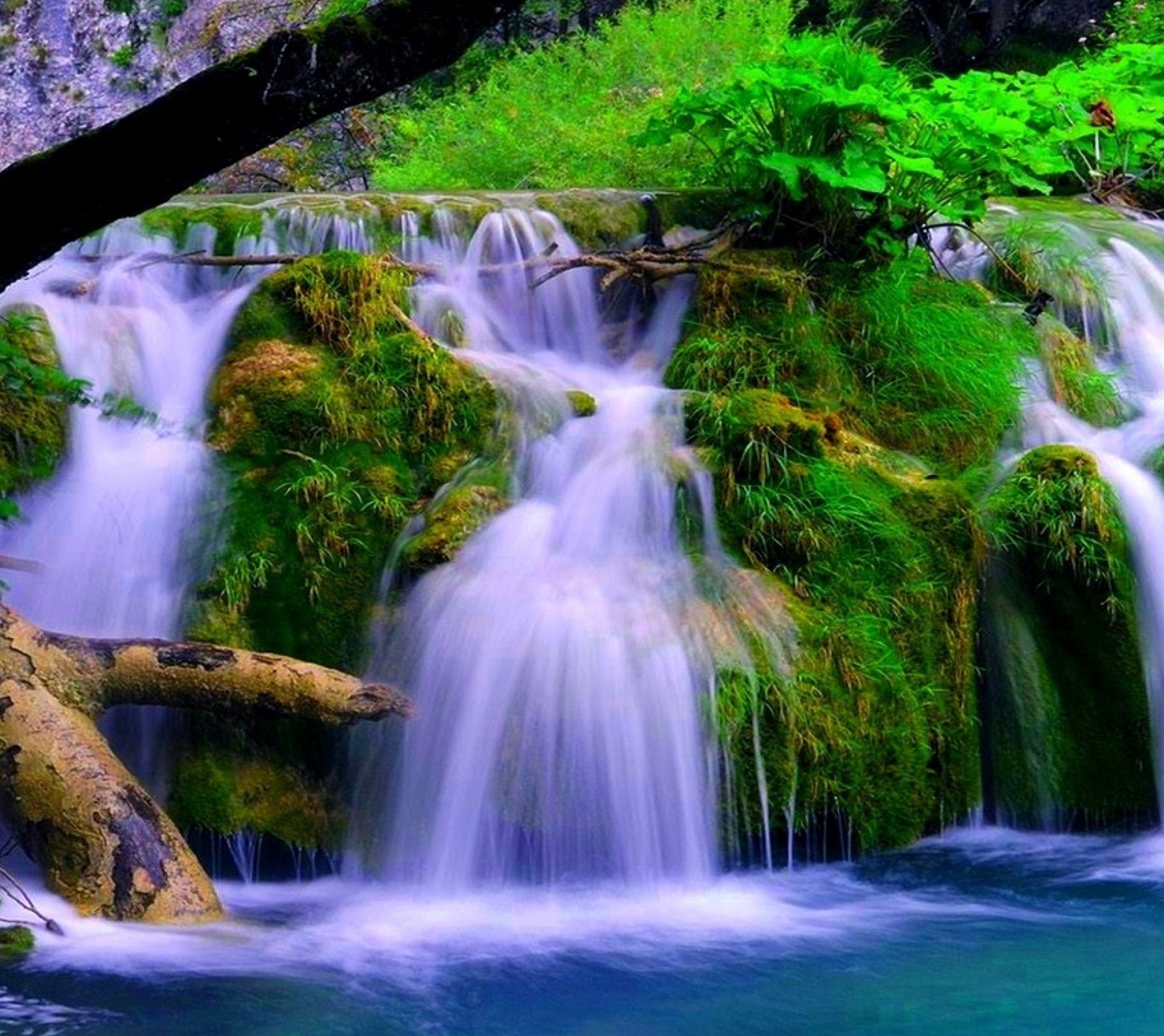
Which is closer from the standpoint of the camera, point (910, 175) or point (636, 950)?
point (636, 950)

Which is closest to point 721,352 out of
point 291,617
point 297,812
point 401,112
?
point 291,617

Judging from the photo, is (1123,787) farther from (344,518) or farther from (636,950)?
(344,518)

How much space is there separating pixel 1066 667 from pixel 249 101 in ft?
12.4

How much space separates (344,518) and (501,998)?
216 centimetres

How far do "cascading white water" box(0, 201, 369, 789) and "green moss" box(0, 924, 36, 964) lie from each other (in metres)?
0.93

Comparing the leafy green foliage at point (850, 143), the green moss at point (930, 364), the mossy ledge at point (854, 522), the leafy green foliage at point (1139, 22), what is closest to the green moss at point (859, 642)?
the mossy ledge at point (854, 522)

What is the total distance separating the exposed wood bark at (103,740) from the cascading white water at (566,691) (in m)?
0.42

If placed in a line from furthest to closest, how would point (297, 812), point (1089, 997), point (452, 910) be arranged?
point (297, 812) < point (452, 910) < point (1089, 997)

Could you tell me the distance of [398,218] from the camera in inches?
277

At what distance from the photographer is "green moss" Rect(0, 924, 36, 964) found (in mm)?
3717

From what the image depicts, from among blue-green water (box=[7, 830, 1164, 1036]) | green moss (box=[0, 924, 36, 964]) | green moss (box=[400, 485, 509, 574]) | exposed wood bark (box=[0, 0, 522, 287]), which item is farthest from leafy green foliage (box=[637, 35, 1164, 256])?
green moss (box=[0, 924, 36, 964])

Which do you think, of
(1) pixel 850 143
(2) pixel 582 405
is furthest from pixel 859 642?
(1) pixel 850 143

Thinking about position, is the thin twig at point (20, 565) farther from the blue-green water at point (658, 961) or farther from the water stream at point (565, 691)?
the water stream at point (565, 691)

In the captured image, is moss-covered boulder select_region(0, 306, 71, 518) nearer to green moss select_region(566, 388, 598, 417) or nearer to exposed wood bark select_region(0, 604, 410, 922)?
exposed wood bark select_region(0, 604, 410, 922)
